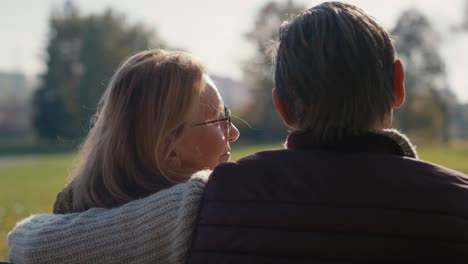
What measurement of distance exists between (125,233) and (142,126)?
0.40 meters

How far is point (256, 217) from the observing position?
167 centimetres

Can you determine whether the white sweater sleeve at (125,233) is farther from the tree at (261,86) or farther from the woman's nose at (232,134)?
the tree at (261,86)

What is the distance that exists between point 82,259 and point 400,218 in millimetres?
916

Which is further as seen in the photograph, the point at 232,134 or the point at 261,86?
the point at 261,86

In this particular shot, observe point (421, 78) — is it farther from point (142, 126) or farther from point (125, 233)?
point (125, 233)

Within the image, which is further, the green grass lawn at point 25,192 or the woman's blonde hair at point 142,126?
the green grass lawn at point 25,192

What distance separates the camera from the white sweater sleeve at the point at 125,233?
5.90ft

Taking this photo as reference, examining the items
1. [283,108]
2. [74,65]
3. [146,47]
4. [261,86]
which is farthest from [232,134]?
[74,65]

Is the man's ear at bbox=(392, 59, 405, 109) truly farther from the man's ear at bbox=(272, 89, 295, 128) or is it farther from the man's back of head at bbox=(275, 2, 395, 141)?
the man's ear at bbox=(272, 89, 295, 128)

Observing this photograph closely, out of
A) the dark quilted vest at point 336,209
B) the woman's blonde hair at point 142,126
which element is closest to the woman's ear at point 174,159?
the woman's blonde hair at point 142,126

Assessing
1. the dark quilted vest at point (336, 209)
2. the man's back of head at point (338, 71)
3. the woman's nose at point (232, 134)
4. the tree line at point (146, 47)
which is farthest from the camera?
the tree line at point (146, 47)

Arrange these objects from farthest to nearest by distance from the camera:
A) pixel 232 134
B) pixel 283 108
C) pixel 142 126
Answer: pixel 232 134, pixel 142 126, pixel 283 108

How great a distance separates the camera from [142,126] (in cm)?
215

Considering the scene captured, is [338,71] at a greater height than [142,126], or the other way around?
[338,71]
